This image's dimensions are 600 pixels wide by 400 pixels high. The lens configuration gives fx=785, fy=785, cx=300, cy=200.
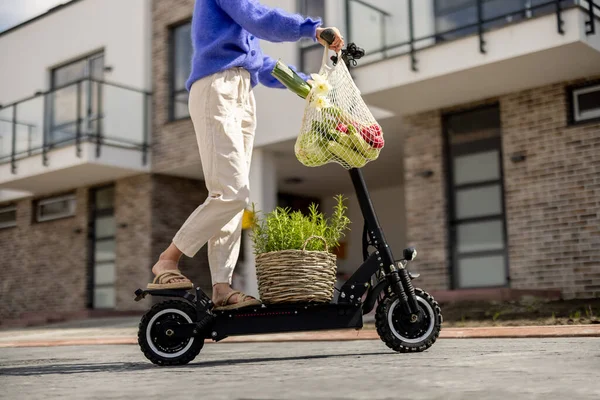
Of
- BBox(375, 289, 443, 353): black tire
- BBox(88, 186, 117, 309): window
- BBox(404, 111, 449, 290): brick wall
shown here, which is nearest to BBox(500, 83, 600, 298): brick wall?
BBox(404, 111, 449, 290): brick wall

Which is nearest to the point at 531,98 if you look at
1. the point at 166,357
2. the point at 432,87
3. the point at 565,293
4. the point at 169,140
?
the point at 432,87

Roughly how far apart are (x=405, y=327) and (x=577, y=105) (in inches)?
292

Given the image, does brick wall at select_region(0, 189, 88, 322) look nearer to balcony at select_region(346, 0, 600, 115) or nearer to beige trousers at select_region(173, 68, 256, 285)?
balcony at select_region(346, 0, 600, 115)

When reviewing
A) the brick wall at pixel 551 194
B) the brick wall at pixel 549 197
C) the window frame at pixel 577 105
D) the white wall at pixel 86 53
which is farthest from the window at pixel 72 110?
the window frame at pixel 577 105

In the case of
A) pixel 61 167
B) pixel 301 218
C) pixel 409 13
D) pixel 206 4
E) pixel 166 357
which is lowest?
pixel 166 357

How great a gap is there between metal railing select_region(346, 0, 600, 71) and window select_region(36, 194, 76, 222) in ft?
28.6

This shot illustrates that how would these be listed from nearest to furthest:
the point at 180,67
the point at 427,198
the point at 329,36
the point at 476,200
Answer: the point at 329,36 → the point at 476,200 → the point at 427,198 → the point at 180,67

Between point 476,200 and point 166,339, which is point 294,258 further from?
point 476,200

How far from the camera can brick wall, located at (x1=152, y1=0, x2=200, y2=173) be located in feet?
48.0

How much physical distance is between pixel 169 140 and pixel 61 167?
2.04 m

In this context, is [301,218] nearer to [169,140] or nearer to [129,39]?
[169,140]

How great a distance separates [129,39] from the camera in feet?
52.1

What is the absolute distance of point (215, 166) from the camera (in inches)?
153

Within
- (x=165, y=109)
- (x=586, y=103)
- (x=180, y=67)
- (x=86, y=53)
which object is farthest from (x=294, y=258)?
(x=86, y=53)
